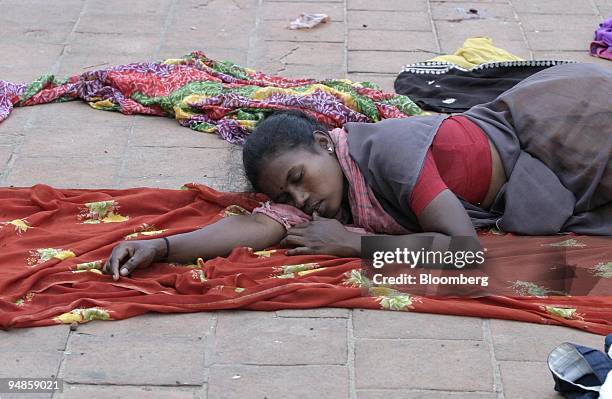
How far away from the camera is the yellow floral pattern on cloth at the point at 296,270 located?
349cm

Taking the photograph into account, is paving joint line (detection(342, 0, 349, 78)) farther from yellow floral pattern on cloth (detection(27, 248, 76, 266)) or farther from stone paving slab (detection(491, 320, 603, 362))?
stone paving slab (detection(491, 320, 603, 362))

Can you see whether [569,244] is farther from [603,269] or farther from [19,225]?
[19,225]

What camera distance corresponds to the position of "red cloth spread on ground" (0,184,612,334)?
3289mm

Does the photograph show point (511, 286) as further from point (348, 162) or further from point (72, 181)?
point (72, 181)

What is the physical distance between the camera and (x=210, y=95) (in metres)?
4.71

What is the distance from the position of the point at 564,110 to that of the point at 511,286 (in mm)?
707

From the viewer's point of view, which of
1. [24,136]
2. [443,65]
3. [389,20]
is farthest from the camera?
[389,20]

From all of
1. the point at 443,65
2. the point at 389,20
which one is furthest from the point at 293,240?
the point at 389,20

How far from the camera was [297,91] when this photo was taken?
15.2ft

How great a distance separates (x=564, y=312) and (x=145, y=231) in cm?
143

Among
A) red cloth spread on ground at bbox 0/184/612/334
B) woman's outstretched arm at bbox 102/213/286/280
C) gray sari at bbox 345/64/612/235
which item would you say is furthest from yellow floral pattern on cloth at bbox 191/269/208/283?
gray sari at bbox 345/64/612/235

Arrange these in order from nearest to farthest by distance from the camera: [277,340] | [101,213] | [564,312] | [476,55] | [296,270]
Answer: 1. [277,340]
2. [564,312]
3. [296,270]
4. [101,213]
5. [476,55]

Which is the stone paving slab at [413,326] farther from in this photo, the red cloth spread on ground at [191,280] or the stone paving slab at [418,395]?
the stone paving slab at [418,395]

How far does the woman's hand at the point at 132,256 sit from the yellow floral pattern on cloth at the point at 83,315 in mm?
181
